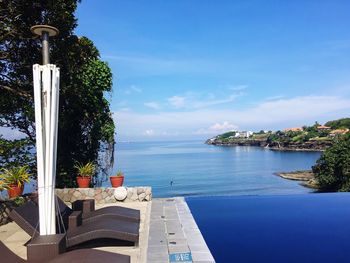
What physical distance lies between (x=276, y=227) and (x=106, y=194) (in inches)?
179

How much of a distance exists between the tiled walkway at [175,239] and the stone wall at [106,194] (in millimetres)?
1639

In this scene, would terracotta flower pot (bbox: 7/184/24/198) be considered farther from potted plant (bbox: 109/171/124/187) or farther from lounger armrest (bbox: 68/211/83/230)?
lounger armrest (bbox: 68/211/83/230)

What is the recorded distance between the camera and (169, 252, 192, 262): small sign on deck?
12.8 feet

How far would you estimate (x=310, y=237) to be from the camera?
5.27 metres

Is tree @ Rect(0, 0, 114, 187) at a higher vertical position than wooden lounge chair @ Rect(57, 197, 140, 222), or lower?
higher

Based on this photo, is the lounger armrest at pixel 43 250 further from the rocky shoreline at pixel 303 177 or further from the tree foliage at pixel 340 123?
the tree foliage at pixel 340 123

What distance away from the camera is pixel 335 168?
41.7 metres

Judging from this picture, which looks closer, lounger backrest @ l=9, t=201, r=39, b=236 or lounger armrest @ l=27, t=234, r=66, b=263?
lounger armrest @ l=27, t=234, r=66, b=263

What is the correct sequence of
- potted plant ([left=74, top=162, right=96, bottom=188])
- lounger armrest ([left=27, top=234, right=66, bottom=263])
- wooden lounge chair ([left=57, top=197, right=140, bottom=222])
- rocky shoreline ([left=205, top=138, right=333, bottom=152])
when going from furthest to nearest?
rocky shoreline ([left=205, top=138, right=333, bottom=152]) → potted plant ([left=74, top=162, right=96, bottom=188]) → wooden lounge chair ([left=57, top=197, right=140, bottom=222]) → lounger armrest ([left=27, top=234, right=66, bottom=263])

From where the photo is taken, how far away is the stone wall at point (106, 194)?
8.77 metres

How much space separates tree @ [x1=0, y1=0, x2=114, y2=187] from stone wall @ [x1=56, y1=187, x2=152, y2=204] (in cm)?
126

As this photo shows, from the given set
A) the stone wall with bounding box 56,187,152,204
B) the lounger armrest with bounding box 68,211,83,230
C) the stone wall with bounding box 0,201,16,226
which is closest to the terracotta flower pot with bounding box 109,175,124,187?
the stone wall with bounding box 56,187,152,204

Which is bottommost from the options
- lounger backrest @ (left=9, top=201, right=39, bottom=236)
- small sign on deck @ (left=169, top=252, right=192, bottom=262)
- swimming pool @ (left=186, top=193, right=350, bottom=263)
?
swimming pool @ (left=186, top=193, right=350, bottom=263)

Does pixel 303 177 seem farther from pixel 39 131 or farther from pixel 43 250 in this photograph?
pixel 43 250
